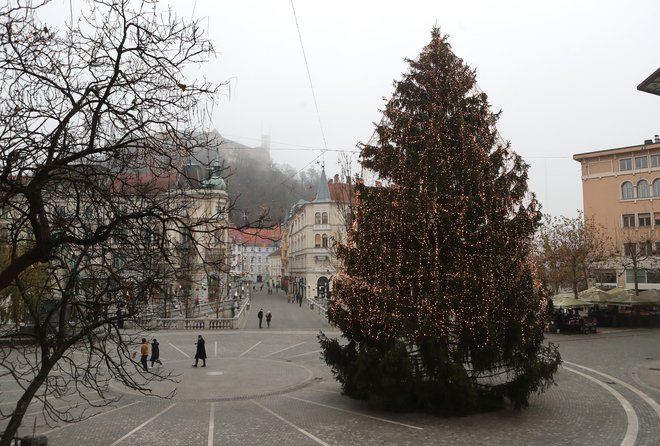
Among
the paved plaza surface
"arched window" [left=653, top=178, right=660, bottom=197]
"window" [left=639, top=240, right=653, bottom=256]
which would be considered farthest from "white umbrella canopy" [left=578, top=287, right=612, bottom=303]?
"arched window" [left=653, top=178, right=660, bottom=197]

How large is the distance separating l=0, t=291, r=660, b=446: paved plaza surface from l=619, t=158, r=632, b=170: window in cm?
3237

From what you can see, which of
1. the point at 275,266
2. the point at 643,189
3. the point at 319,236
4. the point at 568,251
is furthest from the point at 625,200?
the point at 275,266

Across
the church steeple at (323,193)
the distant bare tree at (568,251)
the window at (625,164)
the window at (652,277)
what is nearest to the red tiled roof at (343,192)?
the church steeple at (323,193)

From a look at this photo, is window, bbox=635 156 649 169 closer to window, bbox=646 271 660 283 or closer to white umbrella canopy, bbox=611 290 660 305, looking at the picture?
window, bbox=646 271 660 283

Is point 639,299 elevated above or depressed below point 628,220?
below

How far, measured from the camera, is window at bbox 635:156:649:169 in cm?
4831

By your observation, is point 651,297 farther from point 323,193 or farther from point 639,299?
point 323,193

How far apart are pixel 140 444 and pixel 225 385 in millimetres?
6412

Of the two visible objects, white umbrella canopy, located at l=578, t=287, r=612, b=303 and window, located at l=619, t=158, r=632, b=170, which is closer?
white umbrella canopy, located at l=578, t=287, r=612, b=303

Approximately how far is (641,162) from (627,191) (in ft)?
10.1

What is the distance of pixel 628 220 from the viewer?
49844 millimetres

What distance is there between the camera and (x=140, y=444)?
1221 centimetres

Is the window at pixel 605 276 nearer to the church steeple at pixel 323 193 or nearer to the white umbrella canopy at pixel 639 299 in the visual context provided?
the white umbrella canopy at pixel 639 299

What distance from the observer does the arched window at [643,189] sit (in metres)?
48.4
